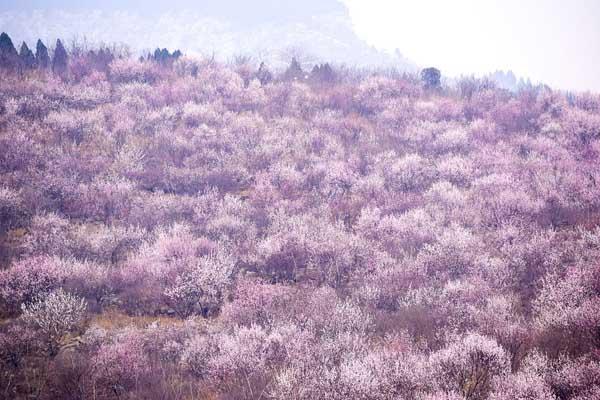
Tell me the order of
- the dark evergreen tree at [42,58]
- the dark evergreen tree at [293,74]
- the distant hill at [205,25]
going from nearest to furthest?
the dark evergreen tree at [42,58]
the dark evergreen tree at [293,74]
the distant hill at [205,25]

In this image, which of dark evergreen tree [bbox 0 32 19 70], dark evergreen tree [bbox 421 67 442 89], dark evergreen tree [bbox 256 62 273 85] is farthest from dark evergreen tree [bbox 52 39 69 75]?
dark evergreen tree [bbox 421 67 442 89]

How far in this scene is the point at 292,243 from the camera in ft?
38.3

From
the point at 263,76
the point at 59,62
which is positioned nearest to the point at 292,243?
the point at 263,76

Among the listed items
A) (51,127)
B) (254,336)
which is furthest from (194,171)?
(254,336)

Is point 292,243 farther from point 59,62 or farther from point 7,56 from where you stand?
point 59,62

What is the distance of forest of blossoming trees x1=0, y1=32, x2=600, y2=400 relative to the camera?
242 inches

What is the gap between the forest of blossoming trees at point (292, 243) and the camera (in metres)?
6.14

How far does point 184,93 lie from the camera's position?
24766 mm

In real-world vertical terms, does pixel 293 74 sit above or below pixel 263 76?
above

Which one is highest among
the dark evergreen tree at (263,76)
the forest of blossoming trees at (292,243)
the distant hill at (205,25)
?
the distant hill at (205,25)

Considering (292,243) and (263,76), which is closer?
(292,243)

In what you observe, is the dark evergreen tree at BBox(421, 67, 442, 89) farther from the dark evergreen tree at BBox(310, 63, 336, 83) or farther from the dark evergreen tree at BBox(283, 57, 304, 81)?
the dark evergreen tree at BBox(283, 57, 304, 81)

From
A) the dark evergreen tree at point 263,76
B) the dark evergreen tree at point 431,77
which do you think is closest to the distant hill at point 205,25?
the dark evergreen tree at point 431,77

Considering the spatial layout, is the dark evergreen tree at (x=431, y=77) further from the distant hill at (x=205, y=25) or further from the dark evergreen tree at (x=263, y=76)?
the distant hill at (x=205, y=25)
